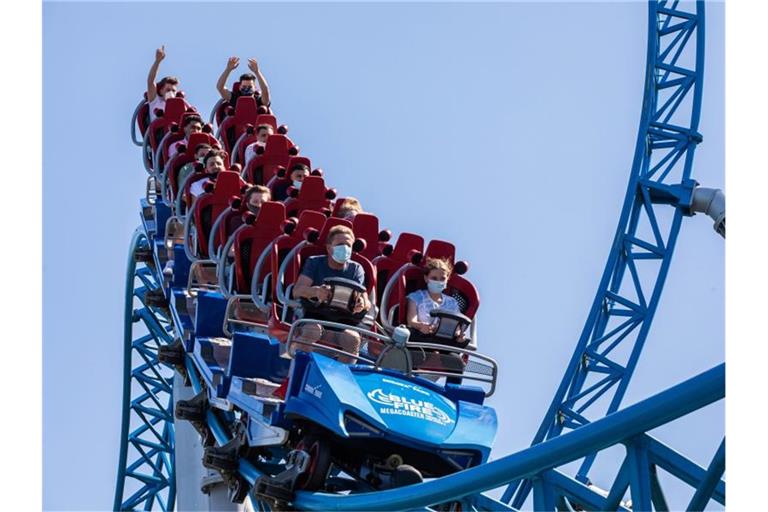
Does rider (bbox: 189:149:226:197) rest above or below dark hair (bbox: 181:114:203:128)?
below

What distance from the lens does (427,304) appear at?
26.8ft

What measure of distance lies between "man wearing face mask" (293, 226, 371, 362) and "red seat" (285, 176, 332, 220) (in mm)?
1837

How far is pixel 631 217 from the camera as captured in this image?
15320 millimetres

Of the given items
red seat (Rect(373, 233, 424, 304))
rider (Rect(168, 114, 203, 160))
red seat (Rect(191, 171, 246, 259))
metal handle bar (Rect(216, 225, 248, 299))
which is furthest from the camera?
rider (Rect(168, 114, 203, 160))

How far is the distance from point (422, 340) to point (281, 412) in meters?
0.92

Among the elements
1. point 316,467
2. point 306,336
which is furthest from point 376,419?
point 306,336

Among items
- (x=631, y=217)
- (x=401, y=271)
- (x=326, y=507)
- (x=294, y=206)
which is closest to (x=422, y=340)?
(x=401, y=271)

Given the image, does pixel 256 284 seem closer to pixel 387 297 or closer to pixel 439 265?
pixel 387 297

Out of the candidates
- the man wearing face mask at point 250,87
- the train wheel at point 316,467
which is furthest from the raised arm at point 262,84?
the train wheel at point 316,467

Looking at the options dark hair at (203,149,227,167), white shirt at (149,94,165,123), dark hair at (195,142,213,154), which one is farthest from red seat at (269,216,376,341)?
white shirt at (149,94,165,123)

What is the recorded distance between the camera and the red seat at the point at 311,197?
392 inches

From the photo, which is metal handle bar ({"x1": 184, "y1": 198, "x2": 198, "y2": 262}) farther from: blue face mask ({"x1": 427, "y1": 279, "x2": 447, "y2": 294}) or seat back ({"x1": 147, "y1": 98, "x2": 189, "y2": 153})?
seat back ({"x1": 147, "y1": 98, "x2": 189, "y2": 153})

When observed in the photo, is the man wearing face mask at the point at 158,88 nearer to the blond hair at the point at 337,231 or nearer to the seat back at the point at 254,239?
the seat back at the point at 254,239

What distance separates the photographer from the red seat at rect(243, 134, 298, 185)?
11.4 metres
